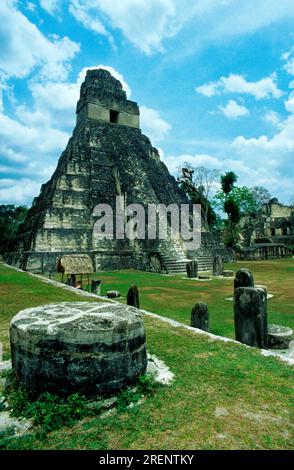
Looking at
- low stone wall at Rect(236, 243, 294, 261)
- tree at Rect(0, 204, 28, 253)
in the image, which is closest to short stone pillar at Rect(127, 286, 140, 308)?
low stone wall at Rect(236, 243, 294, 261)

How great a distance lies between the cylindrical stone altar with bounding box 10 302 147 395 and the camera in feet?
9.18

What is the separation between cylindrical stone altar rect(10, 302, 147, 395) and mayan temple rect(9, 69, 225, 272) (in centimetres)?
1507

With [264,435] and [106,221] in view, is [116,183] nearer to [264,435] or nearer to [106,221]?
[106,221]

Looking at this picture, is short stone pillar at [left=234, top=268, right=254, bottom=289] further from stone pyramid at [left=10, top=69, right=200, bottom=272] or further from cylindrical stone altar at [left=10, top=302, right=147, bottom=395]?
stone pyramid at [left=10, top=69, right=200, bottom=272]

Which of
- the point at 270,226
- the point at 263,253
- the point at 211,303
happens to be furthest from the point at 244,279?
the point at 270,226

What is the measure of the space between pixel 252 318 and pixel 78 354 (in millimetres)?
3180

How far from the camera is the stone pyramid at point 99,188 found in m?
19.3

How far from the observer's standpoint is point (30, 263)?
17703mm

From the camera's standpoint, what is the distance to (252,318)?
16.1 ft

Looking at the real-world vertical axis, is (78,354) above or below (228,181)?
below

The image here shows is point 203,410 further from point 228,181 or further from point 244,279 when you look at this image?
point 228,181

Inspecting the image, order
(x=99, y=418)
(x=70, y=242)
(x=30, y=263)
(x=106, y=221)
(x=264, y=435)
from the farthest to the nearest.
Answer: (x=106, y=221), (x=70, y=242), (x=30, y=263), (x=99, y=418), (x=264, y=435)

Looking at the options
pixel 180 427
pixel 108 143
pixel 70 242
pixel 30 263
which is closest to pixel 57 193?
pixel 70 242
